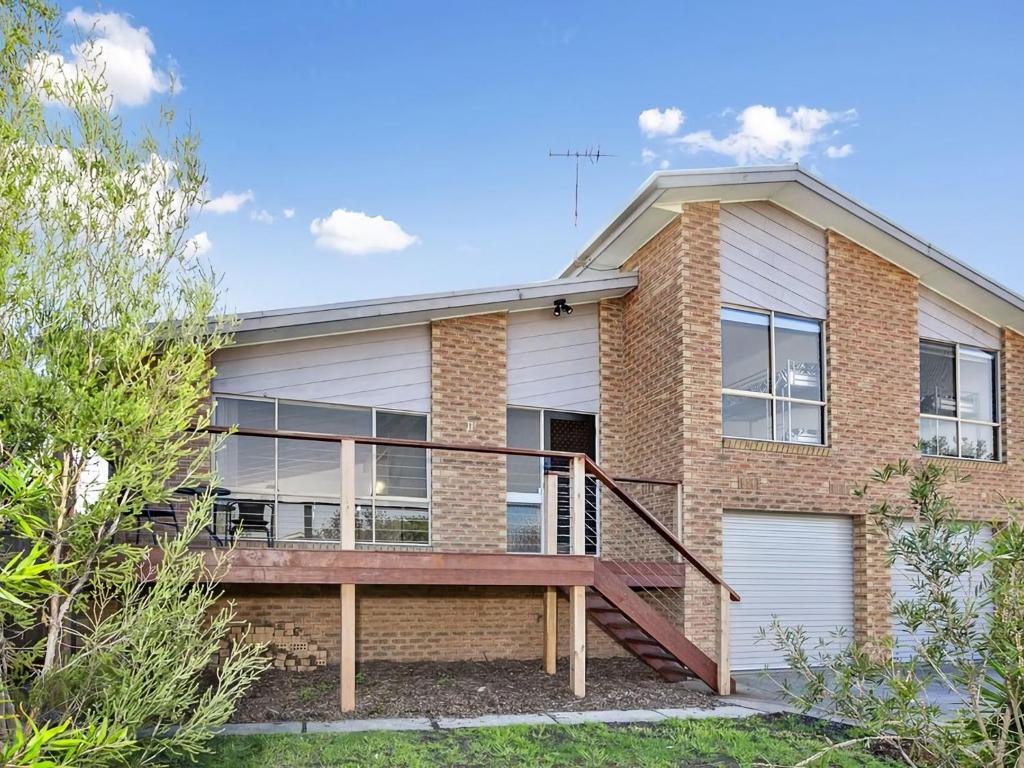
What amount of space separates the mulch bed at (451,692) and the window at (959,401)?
6236mm

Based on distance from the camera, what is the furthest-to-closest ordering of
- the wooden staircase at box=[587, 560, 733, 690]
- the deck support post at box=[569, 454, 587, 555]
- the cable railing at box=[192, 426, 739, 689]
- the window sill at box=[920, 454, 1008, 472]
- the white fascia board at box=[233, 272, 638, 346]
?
the window sill at box=[920, 454, 1008, 472]
the white fascia board at box=[233, 272, 638, 346]
the cable railing at box=[192, 426, 739, 689]
the wooden staircase at box=[587, 560, 733, 690]
the deck support post at box=[569, 454, 587, 555]

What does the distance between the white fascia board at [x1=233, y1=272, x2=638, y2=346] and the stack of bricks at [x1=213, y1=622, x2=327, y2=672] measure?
3397 mm

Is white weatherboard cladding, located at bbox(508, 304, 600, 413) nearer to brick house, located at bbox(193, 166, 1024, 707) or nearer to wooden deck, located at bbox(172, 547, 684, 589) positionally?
brick house, located at bbox(193, 166, 1024, 707)

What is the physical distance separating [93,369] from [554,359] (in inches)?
322

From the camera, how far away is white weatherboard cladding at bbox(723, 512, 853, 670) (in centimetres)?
1120

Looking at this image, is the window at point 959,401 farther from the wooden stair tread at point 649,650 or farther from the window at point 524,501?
the window at point 524,501

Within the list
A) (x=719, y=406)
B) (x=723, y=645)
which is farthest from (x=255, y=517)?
(x=719, y=406)

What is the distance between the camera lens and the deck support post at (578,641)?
338 inches

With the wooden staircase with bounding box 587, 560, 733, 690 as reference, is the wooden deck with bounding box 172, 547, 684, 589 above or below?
above

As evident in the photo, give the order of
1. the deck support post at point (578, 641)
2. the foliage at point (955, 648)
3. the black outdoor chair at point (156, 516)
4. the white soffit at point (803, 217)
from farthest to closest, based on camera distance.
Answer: the white soffit at point (803, 217) → the deck support post at point (578, 641) → the black outdoor chair at point (156, 516) → the foliage at point (955, 648)

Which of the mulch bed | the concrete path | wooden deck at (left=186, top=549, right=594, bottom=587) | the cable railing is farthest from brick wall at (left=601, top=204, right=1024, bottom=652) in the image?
wooden deck at (left=186, top=549, right=594, bottom=587)

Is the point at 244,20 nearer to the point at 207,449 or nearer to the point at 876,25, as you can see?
the point at 876,25

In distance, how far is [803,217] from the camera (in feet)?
40.2

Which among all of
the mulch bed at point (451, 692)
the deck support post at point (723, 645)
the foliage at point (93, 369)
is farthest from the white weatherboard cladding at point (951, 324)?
the foliage at point (93, 369)
